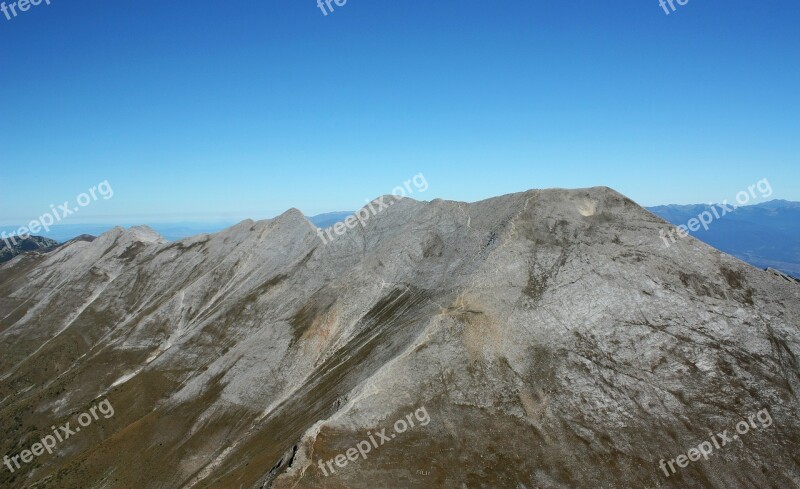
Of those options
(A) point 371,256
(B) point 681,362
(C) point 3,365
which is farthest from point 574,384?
(C) point 3,365

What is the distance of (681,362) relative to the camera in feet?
170

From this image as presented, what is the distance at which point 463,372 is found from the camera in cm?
4975

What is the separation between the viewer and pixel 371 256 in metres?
88.9

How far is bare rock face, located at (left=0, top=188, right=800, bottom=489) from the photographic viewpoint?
4262 centimetres

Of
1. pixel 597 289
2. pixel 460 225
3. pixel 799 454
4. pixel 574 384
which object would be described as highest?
pixel 460 225

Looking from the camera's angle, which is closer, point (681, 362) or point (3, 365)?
point (681, 362)

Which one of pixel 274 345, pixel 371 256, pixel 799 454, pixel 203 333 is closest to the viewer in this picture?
pixel 799 454

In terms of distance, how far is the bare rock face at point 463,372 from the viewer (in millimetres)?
42625

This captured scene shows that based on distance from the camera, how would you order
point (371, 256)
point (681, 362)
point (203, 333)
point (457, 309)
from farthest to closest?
1. point (203, 333)
2. point (371, 256)
3. point (457, 309)
4. point (681, 362)

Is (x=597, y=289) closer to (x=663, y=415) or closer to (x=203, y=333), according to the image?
(x=663, y=415)

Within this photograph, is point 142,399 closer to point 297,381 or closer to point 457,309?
point 297,381

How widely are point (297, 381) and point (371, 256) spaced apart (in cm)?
2870

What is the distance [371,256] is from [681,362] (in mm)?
54384

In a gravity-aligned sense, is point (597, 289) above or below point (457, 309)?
below
